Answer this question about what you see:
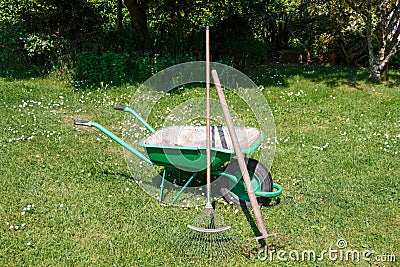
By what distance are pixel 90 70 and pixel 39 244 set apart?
5.33 metres

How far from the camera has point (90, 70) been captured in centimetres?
837

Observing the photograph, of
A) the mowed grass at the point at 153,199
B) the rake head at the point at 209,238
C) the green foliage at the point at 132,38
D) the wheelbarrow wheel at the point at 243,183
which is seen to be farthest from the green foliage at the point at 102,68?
the rake head at the point at 209,238

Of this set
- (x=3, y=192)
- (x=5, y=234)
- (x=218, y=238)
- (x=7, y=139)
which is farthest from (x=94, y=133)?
(x=218, y=238)

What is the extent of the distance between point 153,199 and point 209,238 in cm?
91

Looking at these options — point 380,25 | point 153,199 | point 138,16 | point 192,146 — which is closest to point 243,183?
point 192,146

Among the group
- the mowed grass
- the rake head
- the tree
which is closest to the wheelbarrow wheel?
the mowed grass

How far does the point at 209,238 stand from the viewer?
3482 mm

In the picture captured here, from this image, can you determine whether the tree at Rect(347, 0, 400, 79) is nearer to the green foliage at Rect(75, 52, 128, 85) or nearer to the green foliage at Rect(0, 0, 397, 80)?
the green foliage at Rect(0, 0, 397, 80)

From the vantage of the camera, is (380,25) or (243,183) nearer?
(243,183)

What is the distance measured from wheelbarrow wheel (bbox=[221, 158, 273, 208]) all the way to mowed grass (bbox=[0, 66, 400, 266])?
10cm

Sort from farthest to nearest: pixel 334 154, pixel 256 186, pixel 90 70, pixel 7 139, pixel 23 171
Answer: pixel 90 70
pixel 7 139
pixel 334 154
pixel 23 171
pixel 256 186

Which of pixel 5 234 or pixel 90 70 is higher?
pixel 90 70

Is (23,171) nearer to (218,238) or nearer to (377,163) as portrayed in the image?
(218,238)

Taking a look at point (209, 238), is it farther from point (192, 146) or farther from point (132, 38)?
point (132, 38)
